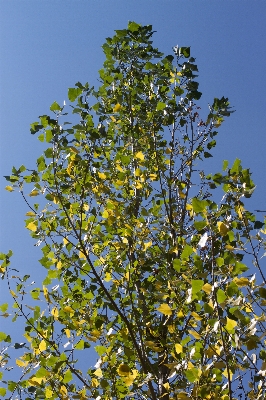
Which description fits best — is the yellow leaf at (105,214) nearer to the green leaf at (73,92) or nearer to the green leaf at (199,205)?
the green leaf at (73,92)

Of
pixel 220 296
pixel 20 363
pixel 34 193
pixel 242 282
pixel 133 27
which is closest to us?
pixel 220 296

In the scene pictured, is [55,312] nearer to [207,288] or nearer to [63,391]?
[63,391]

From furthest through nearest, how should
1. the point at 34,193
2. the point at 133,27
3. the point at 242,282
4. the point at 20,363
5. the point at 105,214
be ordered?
the point at 133,27 < the point at 105,214 < the point at 34,193 < the point at 20,363 < the point at 242,282

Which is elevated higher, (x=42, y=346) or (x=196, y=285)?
(x=42, y=346)

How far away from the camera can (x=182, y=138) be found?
14.6ft

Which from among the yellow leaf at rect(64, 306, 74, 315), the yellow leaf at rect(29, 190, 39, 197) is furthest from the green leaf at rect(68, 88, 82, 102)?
the yellow leaf at rect(64, 306, 74, 315)

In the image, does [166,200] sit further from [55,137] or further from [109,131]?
[55,137]

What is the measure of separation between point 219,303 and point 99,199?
155cm

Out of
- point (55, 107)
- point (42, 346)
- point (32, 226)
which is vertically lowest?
point (42, 346)

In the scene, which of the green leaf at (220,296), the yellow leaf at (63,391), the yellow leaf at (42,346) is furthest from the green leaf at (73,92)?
the yellow leaf at (63,391)

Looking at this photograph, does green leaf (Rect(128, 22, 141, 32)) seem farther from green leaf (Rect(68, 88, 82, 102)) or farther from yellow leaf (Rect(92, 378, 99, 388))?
yellow leaf (Rect(92, 378, 99, 388))

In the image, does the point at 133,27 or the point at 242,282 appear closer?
the point at 242,282

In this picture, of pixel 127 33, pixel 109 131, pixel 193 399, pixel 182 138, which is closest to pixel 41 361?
pixel 193 399

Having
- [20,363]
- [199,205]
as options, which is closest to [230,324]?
[199,205]
